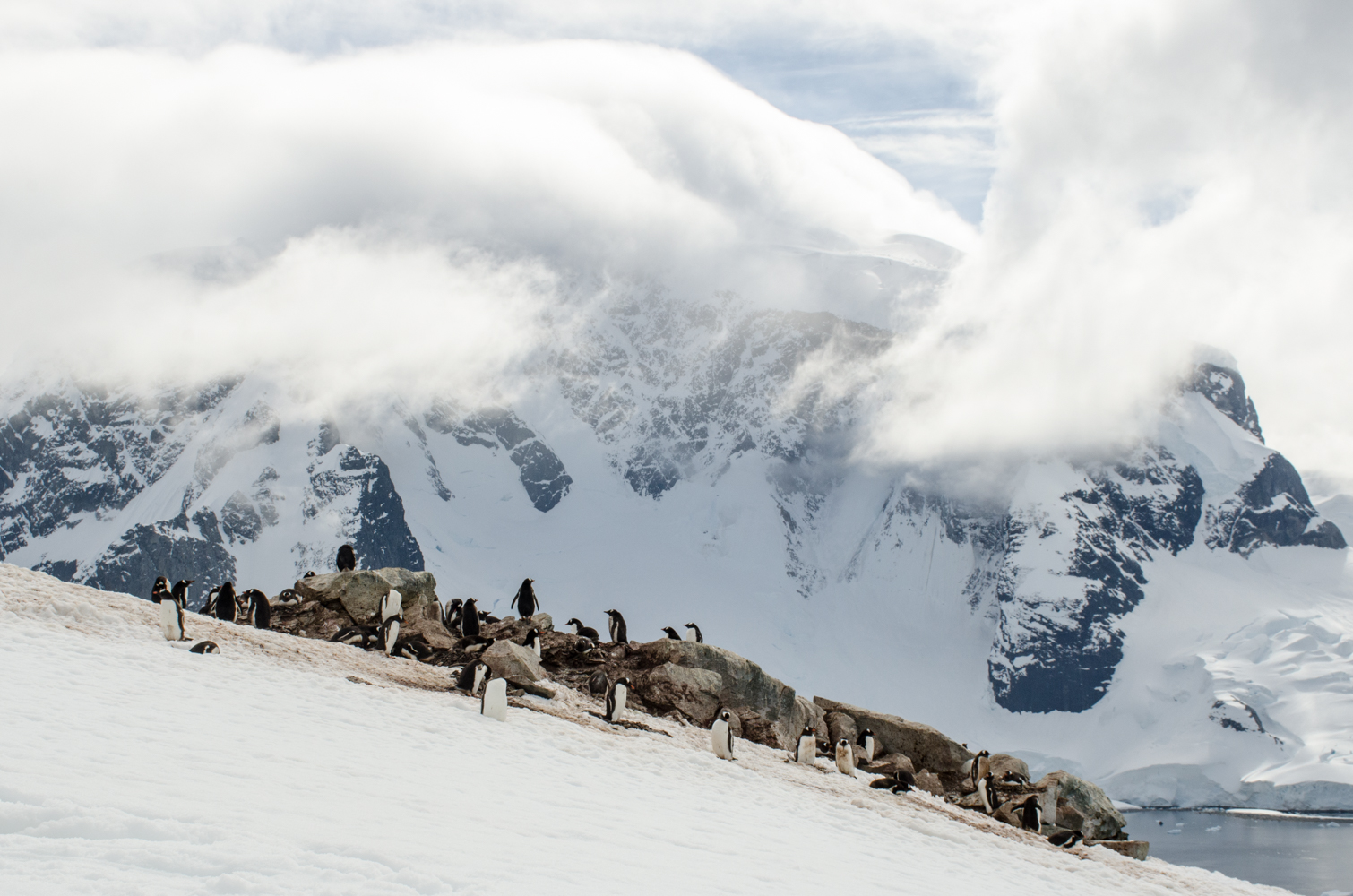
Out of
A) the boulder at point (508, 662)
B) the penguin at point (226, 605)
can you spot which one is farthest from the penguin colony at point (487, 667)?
the boulder at point (508, 662)

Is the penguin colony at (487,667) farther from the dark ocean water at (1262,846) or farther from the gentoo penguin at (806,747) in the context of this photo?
the dark ocean water at (1262,846)

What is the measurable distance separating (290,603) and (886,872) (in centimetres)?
1980

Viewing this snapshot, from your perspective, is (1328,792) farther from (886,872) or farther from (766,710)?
(886,872)

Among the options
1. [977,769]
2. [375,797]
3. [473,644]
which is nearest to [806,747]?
[977,769]

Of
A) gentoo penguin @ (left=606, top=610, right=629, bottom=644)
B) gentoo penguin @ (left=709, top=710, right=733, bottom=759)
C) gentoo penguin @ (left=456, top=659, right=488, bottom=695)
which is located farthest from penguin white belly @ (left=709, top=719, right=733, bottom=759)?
gentoo penguin @ (left=606, top=610, right=629, bottom=644)

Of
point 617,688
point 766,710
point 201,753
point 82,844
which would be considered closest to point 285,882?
point 82,844

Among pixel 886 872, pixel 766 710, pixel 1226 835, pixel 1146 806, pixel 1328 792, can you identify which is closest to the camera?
pixel 886 872

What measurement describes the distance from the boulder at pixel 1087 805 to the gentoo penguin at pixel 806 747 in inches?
263

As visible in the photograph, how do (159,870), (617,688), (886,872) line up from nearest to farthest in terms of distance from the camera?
(159,870) → (886,872) → (617,688)

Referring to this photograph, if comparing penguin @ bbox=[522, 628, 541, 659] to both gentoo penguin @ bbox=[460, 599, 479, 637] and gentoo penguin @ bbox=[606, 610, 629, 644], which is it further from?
gentoo penguin @ bbox=[606, 610, 629, 644]

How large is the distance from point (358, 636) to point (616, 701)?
7.09 metres

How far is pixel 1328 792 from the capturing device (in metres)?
160

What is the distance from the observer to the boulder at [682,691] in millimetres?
26250

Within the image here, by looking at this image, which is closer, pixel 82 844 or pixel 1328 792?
pixel 82 844
